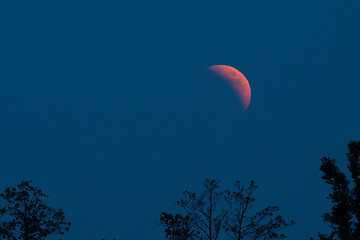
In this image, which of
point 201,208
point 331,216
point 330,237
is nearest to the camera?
point 330,237

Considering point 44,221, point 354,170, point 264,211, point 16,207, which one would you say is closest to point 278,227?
point 264,211

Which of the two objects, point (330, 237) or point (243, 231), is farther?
point (243, 231)

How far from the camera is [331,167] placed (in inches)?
1233

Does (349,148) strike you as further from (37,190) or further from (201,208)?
(37,190)

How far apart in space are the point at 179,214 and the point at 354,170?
13129mm

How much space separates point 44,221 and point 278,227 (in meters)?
17.7

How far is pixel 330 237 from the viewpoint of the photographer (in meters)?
27.7

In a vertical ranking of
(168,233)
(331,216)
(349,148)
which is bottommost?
(331,216)

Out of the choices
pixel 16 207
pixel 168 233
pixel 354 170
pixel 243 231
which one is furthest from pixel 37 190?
pixel 354 170

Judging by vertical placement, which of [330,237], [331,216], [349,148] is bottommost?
[330,237]

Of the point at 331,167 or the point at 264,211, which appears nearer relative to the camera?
the point at 331,167

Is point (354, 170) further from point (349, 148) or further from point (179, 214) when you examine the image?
point (179, 214)

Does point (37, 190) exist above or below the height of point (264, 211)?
above

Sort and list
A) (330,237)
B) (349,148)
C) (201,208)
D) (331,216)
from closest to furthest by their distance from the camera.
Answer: (330,237) → (331,216) → (349,148) → (201,208)
